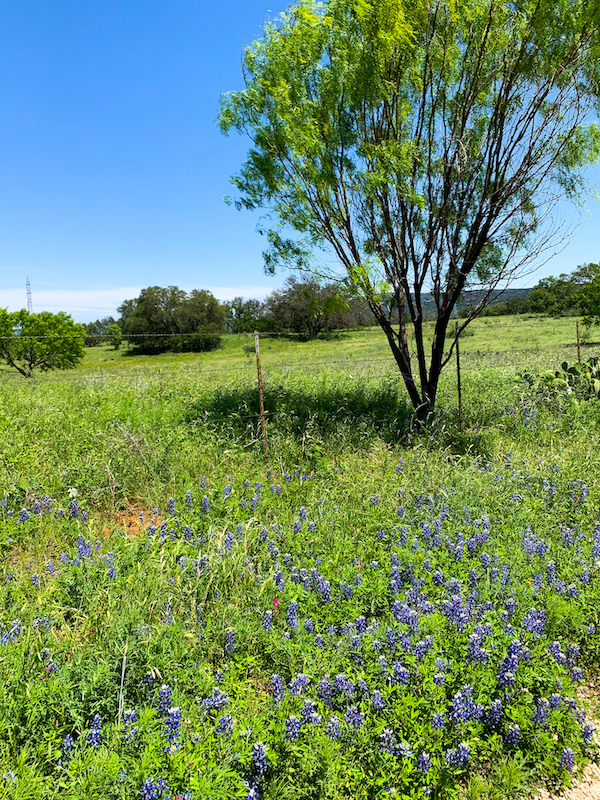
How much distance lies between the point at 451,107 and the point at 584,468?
598cm

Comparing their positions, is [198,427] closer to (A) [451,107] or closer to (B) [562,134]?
(A) [451,107]

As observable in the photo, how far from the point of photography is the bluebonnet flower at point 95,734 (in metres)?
2.23

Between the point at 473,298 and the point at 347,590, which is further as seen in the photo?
the point at 473,298

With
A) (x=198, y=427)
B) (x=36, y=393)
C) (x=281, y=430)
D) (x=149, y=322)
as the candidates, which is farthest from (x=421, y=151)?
(x=149, y=322)

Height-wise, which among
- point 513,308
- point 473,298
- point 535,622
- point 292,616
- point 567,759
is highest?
Answer: point 513,308

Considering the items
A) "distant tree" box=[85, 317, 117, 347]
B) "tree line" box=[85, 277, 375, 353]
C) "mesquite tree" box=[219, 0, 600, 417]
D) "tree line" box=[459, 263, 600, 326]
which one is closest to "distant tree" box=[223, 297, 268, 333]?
"tree line" box=[85, 277, 375, 353]

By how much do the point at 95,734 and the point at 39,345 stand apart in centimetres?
3410

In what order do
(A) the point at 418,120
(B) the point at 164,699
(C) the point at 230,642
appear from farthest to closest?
(A) the point at 418,120 → (C) the point at 230,642 → (B) the point at 164,699

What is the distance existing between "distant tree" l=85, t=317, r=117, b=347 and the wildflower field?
22.7 feet

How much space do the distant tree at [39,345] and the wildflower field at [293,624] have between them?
94.2 feet

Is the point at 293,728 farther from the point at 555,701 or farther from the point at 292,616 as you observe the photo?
Result: the point at 555,701

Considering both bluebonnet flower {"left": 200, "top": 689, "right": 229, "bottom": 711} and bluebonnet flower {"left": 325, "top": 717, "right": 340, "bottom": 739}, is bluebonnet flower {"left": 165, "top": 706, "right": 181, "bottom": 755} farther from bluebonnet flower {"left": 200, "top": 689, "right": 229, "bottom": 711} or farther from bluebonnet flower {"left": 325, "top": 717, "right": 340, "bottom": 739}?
bluebonnet flower {"left": 325, "top": 717, "right": 340, "bottom": 739}

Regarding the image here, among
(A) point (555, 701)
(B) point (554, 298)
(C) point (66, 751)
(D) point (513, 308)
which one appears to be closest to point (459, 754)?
(A) point (555, 701)

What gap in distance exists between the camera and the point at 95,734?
224 cm
